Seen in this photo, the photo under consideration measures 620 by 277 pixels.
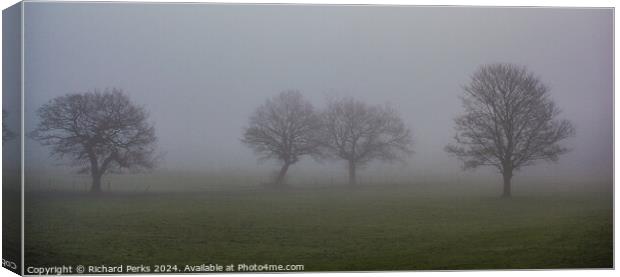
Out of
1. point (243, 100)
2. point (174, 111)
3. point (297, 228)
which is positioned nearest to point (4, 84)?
point (174, 111)

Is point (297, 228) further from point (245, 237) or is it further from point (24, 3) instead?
point (24, 3)

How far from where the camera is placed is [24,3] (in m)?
10.6

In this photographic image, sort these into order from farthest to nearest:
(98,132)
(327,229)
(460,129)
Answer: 1. (460,129)
2. (327,229)
3. (98,132)

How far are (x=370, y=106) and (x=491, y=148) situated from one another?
68.3 inches

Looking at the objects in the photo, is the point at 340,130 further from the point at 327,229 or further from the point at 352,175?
the point at 327,229

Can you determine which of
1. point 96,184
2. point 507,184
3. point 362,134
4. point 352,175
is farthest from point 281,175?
point 507,184

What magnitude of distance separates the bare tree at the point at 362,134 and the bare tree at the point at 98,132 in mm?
2280

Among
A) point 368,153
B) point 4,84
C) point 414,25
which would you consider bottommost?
point 368,153

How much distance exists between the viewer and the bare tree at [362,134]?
11141mm

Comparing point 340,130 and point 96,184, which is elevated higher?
point 340,130

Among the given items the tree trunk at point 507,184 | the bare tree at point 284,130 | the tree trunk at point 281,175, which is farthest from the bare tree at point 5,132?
→ the tree trunk at point 507,184

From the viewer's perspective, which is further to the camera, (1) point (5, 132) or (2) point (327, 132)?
(2) point (327, 132)

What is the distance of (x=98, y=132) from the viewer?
35.8 feet

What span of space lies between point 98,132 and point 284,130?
7.70 feet
